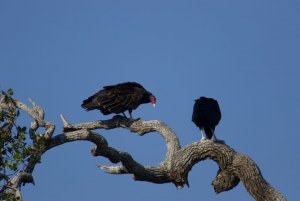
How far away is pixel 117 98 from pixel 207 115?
1261 mm

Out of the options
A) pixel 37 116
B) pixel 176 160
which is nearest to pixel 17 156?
pixel 37 116

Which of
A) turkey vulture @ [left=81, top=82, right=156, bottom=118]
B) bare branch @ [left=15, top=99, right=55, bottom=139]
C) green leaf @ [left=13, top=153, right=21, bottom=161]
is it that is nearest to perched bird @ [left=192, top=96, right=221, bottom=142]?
turkey vulture @ [left=81, top=82, right=156, bottom=118]

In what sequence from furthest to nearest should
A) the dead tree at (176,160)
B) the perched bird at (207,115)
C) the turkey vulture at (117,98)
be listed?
1. the turkey vulture at (117,98)
2. the perched bird at (207,115)
3. the dead tree at (176,160)

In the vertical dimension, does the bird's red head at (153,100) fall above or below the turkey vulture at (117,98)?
above

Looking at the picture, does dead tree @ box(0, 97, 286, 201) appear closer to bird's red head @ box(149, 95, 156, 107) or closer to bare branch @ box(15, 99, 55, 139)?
bare branch @ box(15, 99, 55, 139)

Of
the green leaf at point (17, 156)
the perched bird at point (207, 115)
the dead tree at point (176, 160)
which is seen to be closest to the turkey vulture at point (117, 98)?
the dead tree at point (176, 160)

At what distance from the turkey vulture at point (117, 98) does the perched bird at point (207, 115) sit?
96cm

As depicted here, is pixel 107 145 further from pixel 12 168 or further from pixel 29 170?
pixel 12 168

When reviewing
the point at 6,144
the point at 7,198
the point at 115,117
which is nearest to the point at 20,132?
the point at 6,144

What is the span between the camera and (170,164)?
817cm

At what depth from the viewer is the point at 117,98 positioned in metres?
9.30

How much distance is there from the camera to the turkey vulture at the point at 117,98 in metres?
9.16

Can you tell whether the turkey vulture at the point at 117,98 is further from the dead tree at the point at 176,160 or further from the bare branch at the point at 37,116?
the bare branch at the point at 37,116

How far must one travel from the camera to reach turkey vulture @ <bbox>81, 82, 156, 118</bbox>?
30.1ft
